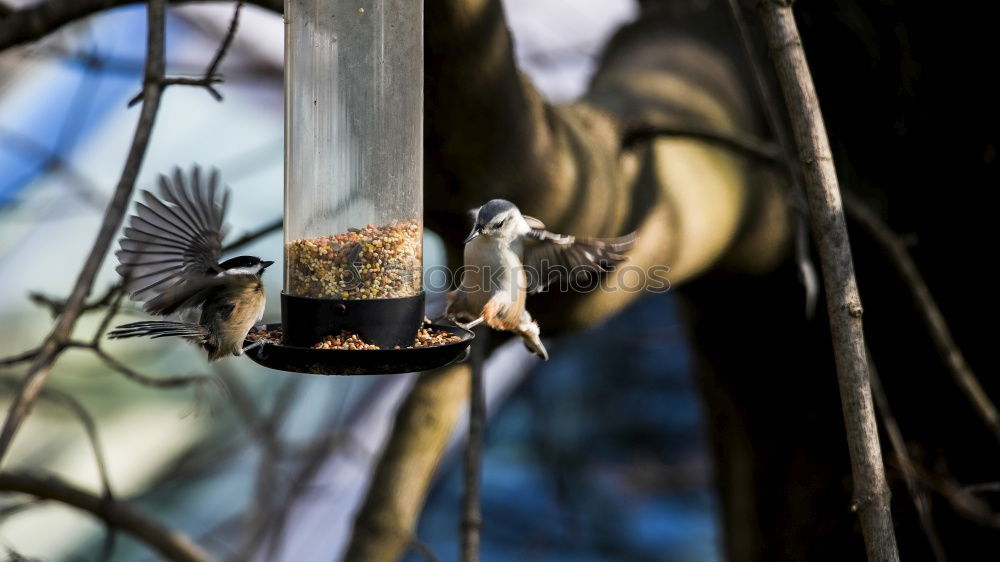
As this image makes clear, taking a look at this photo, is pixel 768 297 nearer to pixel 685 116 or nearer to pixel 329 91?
pixel 685 116

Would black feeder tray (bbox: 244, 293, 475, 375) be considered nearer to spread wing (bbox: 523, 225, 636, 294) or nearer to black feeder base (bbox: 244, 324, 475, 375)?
black feeder base (bbox: 244, 324, 475, 375)

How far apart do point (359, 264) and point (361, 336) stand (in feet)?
0.49

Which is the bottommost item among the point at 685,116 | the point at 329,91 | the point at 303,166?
the point at 303,166

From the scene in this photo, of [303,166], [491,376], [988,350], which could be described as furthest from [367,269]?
[491,376]

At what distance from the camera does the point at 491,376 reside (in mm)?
Result: 6039

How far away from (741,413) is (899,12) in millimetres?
1411

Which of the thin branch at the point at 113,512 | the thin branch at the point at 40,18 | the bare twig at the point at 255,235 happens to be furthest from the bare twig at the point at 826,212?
the thin branch at the point at 113,512

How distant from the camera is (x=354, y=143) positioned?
5.89 feet

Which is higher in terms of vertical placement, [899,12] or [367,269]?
[899,12]

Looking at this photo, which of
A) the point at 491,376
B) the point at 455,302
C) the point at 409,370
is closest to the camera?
the point at 409,370

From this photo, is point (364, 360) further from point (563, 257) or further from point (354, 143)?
point (563, 257)

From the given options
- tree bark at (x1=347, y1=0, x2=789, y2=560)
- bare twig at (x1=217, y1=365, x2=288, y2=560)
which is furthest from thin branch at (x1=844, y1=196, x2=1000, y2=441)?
bare twig at (x1=217, y1=365, x2=288, y2=560)

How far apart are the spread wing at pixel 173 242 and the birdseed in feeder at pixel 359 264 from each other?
0.15 metres

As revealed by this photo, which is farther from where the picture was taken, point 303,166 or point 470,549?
point 470,549
